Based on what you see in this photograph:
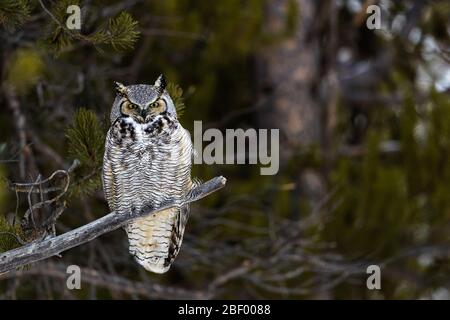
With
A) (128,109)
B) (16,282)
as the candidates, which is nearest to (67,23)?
(128,109)

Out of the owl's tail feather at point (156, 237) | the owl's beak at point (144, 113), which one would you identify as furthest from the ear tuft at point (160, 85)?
the owl's tail feather at point (156, 237)

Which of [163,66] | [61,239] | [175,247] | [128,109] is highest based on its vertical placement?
[163,66]

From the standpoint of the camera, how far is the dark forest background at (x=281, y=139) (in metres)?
5.05

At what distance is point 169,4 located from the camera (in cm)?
599

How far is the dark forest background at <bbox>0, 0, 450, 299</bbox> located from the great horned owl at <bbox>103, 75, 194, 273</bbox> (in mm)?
766

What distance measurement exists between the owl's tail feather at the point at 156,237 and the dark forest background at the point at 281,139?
0.78 metres

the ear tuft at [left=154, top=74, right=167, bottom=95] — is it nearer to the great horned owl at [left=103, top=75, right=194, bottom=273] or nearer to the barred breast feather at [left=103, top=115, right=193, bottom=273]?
the great horned owl at [left=103, top=75, right=194, bottom=273]

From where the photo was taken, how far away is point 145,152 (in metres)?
3.17

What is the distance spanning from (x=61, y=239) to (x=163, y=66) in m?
3.92

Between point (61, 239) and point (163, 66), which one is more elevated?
point (163, 66)

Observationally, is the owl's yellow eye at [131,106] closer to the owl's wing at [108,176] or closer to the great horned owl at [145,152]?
the great horned owl at [145,152]

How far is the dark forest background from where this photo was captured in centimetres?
505

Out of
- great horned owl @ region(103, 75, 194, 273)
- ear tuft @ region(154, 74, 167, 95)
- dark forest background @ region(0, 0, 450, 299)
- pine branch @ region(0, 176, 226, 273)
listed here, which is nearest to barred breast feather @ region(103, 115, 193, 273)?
great horned owl @ region(103, 75, 194, 273)
